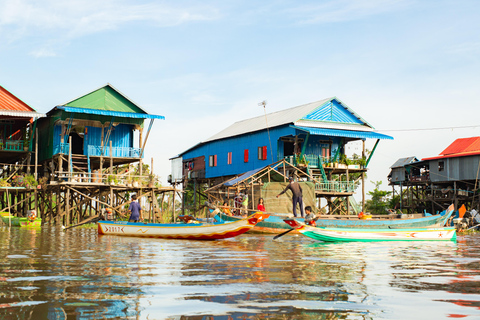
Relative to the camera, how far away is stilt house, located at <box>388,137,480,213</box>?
38375 millimetres

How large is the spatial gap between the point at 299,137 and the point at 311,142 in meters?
0.87

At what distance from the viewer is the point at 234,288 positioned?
5.82 m

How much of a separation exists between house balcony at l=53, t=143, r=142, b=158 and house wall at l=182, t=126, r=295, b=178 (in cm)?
850

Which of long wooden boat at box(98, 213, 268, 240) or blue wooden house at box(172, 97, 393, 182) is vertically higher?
blue wooden house at box(172, 97, 393, 182)

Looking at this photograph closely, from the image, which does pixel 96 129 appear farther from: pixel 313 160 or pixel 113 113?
pixel 313 160

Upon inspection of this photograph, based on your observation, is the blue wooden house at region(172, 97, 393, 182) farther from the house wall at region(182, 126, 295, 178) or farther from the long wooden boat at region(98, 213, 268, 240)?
the long wooden boat at region(98, 213, 268, 240)

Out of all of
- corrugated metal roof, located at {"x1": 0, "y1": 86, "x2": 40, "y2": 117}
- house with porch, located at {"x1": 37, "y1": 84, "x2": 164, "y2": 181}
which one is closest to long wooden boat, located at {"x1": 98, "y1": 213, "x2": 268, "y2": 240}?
house with porch, located at {"x1": 37, "y1": 84, "x2": 164, "y2": 181}

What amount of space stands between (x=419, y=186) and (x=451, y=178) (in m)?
8.01

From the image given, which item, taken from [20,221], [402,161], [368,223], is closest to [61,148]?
[20,221]

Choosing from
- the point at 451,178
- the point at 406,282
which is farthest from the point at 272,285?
the point at 451,178

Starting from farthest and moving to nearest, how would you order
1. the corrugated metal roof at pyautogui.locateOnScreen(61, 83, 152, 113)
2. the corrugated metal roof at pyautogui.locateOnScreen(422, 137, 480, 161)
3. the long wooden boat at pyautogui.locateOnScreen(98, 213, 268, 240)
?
the corrugated metal roof at pyautogui.locateOnScreen(422, 137, 480, 161) < the corrugated metal roof at pyautogui.locateOnScreen(61, 83, 152, 113) < the long wooden boat at pyautogui.locateOnScreen(98, 213, 268, 240)

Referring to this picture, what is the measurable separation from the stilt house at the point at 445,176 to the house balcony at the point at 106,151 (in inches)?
928

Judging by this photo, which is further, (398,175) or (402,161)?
(398,175)

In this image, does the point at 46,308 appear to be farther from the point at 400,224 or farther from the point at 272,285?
the point at 400,224
